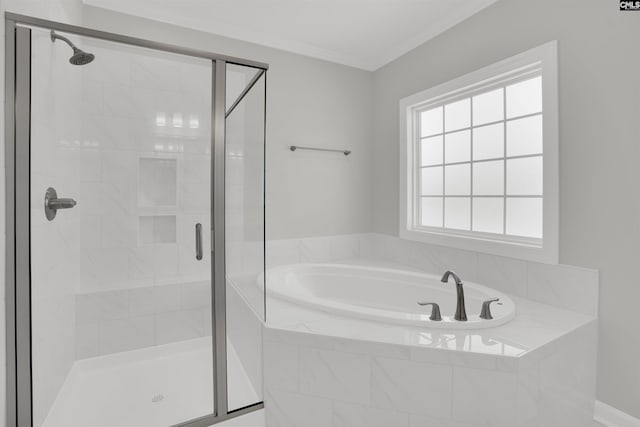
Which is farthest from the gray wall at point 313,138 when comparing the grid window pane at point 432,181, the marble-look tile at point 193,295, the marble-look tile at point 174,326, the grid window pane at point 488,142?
the grid window pane at point 488,142

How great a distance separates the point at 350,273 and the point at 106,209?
1.78 meters

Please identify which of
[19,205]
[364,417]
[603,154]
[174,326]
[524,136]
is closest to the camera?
[19,205]

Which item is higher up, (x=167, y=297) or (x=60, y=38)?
(x=60, y=38)

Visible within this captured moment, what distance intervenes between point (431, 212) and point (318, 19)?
1.80 meters

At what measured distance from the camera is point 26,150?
1.17 metres

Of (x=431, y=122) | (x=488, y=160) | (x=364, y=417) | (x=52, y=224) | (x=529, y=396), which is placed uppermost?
(x=431, y=122)

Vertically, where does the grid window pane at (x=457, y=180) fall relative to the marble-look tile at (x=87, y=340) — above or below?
above

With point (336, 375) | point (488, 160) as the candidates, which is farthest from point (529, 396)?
point (488, 160)

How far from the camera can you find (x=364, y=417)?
136 cm

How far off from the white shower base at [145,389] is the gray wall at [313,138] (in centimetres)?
122

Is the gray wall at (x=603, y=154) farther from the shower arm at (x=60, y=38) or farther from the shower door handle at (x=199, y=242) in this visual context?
the shower arm at (x=60, y=38)

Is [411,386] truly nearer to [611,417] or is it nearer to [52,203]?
[611,417]

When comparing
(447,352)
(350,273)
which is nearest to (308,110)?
(350,273)

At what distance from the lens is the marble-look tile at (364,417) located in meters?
1.32
